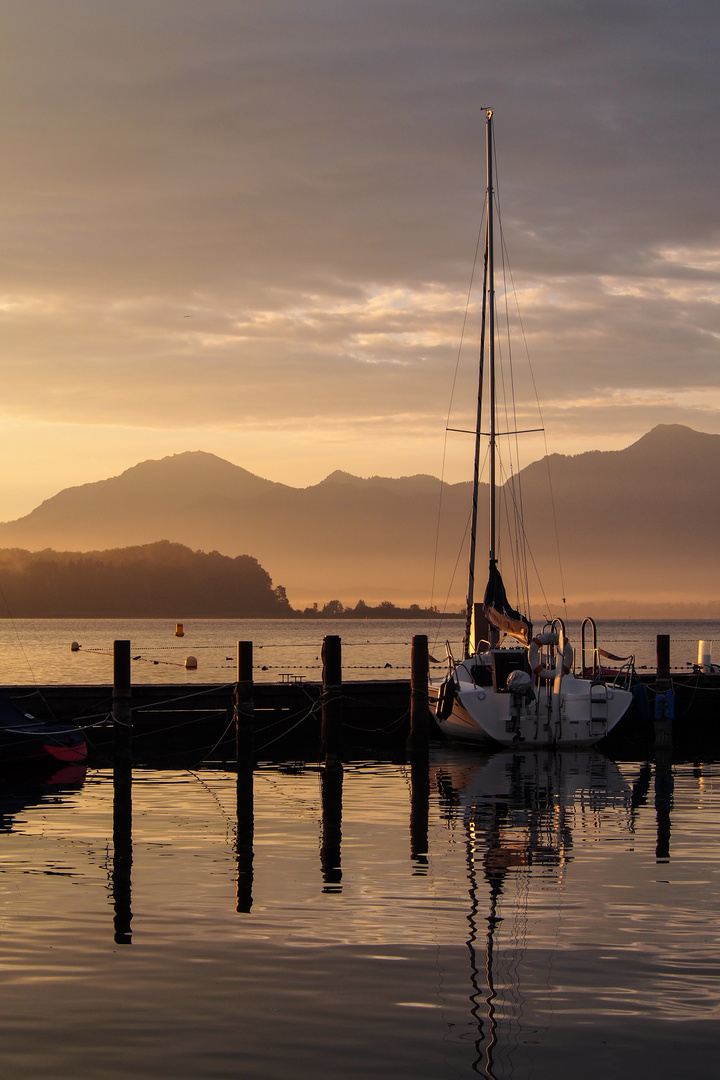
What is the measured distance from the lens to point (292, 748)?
102ft

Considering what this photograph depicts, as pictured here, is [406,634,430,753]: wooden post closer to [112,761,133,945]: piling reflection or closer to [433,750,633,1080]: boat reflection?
[433,750,633,1080]: boat reflection

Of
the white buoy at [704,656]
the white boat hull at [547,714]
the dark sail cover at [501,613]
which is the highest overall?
the dark sail cover at [501,613]

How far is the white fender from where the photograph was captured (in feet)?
96.5

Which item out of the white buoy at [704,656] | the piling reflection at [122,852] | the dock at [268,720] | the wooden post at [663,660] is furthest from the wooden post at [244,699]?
the white buoy at [704,656]

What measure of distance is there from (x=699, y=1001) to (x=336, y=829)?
9629 millimetres

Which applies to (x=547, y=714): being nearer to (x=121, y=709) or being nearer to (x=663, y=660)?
(x=663, y=660)

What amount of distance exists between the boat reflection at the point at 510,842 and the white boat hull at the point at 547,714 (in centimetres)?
53

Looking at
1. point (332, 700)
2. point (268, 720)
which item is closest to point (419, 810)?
point (332, 700)

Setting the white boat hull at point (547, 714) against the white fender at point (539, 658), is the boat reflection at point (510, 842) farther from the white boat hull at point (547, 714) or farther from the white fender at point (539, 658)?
the white fender at point (539, 658)

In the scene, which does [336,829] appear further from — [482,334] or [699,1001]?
[482,334]

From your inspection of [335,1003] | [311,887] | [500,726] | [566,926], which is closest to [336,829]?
[311,887]

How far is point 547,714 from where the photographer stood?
97.8ft

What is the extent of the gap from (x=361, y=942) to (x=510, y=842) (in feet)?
20.9

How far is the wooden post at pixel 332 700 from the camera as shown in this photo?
25859mm
